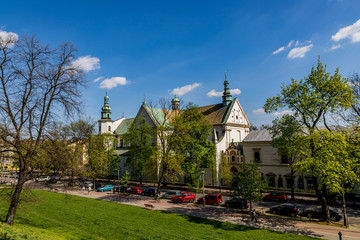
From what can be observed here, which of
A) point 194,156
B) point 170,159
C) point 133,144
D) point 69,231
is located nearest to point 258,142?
point 194,156

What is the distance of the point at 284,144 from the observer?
2427cm

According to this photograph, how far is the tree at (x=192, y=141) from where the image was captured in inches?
1391

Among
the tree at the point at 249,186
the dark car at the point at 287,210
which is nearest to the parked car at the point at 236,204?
the dark car at the point at 287,210

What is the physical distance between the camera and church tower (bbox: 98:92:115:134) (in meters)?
71.0

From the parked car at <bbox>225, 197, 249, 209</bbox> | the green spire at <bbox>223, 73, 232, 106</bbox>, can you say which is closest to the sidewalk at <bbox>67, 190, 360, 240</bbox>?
the parked car at <bbox>225, 197, 249, 209</bbox>

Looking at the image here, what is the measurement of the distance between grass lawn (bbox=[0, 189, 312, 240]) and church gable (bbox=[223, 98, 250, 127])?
32.0 metres

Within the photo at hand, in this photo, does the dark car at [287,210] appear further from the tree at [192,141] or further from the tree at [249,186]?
the tree at [192,141]

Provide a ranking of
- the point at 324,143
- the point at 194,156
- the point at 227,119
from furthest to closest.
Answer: the point at 227,119
the point at 194,156
the point at 324,143

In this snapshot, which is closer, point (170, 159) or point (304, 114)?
point (304, 114)

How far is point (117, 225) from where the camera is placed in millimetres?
20406

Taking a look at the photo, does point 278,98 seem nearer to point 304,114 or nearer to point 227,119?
point 304,114

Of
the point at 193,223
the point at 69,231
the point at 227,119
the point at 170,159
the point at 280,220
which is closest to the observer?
the point at 69,231

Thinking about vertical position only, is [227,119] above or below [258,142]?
above

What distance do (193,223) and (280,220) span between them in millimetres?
9235
